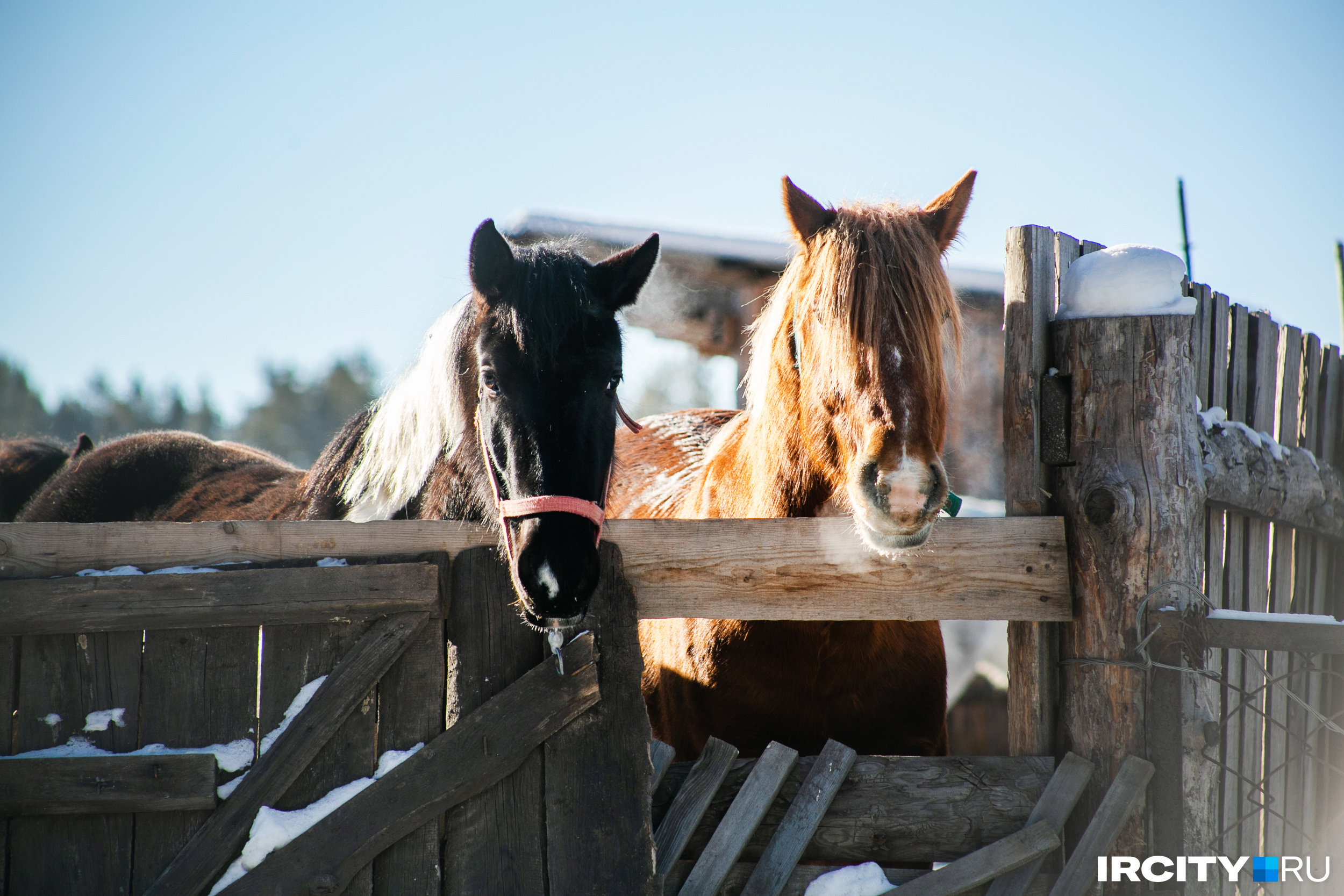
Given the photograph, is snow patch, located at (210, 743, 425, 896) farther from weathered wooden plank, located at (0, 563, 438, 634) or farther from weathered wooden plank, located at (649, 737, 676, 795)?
weathered wooden plank, located at (649, 737, 676, 795)

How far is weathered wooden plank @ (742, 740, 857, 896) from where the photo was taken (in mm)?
2125

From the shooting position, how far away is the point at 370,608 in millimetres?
2117

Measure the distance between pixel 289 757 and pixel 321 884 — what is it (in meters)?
0.31

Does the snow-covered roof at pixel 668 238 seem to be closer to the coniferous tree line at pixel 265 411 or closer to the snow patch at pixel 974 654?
the snow patch at pixel 974 654

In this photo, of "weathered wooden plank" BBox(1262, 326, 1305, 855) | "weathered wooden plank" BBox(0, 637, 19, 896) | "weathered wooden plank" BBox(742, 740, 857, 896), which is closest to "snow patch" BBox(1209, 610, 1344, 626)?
"weathered wooden plank" BBox(1262, 326, 1305, 855)

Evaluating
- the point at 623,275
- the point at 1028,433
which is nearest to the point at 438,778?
the point at 623,275

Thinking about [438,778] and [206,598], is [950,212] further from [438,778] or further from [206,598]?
[206,598]

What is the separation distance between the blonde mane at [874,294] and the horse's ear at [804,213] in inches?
1.2

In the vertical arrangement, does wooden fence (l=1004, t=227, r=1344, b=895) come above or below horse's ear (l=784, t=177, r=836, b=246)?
below

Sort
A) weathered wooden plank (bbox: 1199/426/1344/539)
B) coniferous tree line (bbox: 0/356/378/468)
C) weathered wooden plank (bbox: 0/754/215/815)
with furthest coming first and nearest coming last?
coniferous tree line (bbox: 0/356/378/468), weathered wooden plank (bbox: 1199/426/1344/539), weathered wooden plank (bbox: 0/754/215/815)

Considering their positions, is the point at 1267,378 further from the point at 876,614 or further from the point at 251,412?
the point at 251,412

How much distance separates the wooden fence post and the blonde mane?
424mm

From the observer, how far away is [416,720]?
2.12 meters

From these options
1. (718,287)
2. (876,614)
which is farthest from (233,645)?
(718,287)
